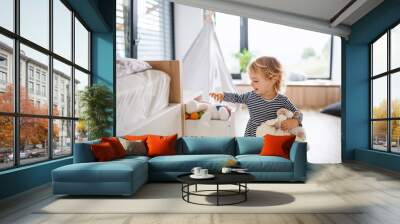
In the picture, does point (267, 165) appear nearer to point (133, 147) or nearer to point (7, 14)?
point (133, 147)

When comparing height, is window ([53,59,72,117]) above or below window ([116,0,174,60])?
below

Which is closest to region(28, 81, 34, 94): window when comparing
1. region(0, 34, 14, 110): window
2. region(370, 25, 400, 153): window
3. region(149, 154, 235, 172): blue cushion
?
region(0, 34, 14, 110): window

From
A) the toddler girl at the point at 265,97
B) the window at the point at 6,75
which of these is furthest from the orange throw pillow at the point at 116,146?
the toddler girl at the point at 265,97

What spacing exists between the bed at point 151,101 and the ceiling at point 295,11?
1.66 m

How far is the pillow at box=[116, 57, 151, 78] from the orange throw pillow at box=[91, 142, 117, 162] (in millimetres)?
2949

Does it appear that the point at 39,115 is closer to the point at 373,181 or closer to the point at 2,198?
the point at 2,198

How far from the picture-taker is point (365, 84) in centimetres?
843

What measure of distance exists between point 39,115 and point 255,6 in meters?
4.14

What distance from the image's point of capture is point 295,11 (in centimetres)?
755

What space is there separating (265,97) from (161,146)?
9.39 ft

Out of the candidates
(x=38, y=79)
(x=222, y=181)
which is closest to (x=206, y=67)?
(x=38, y=79)

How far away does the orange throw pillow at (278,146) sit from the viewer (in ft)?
18.4

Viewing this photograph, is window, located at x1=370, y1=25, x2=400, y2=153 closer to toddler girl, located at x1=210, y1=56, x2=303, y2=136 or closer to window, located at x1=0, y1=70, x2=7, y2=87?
toddler girl, located at x1=210, y1=56, x2=303, y2=136

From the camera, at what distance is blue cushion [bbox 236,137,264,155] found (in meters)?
5.96
